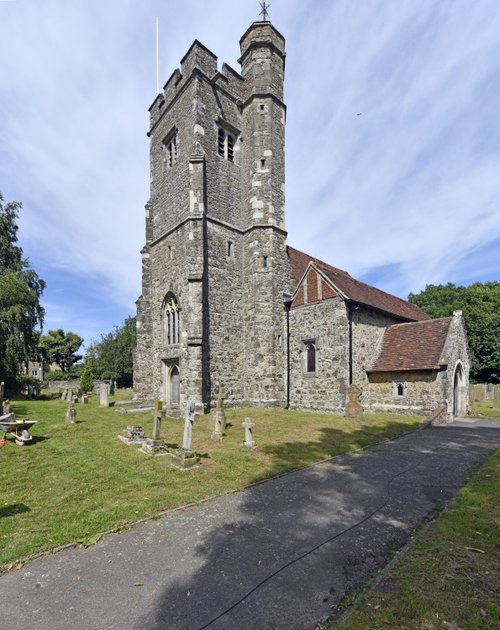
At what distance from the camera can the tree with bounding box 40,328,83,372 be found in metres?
64.6

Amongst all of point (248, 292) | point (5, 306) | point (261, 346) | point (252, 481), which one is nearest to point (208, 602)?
point (252, 481)

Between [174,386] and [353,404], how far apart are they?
10.1 metres

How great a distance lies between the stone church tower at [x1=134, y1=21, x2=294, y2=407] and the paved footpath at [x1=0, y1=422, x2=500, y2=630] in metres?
11.5

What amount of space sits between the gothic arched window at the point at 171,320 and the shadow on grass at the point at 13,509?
13.7 metres

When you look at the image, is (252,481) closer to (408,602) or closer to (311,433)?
(408,602)

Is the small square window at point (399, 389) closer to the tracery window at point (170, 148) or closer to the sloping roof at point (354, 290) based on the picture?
the sloping roof at point (354, 290)

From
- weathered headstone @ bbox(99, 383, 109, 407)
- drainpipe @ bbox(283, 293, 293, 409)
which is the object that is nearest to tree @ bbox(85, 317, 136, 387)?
weathered headstone @ bbox(99, 383, 109, 407)

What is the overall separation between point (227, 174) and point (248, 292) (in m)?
7.29

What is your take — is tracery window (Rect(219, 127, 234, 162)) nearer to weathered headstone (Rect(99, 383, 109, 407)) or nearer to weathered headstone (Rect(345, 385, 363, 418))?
weathered headstone (Rect(345, 385, 363, 418))

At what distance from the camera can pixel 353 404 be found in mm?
15844

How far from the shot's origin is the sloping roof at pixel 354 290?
18.8 metres

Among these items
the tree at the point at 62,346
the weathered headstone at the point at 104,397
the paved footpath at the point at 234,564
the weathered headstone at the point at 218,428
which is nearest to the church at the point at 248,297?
the weathered headstone at the point at 104,397

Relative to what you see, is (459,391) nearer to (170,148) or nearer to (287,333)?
(287,333)

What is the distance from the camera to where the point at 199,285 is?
17750 millimetres
